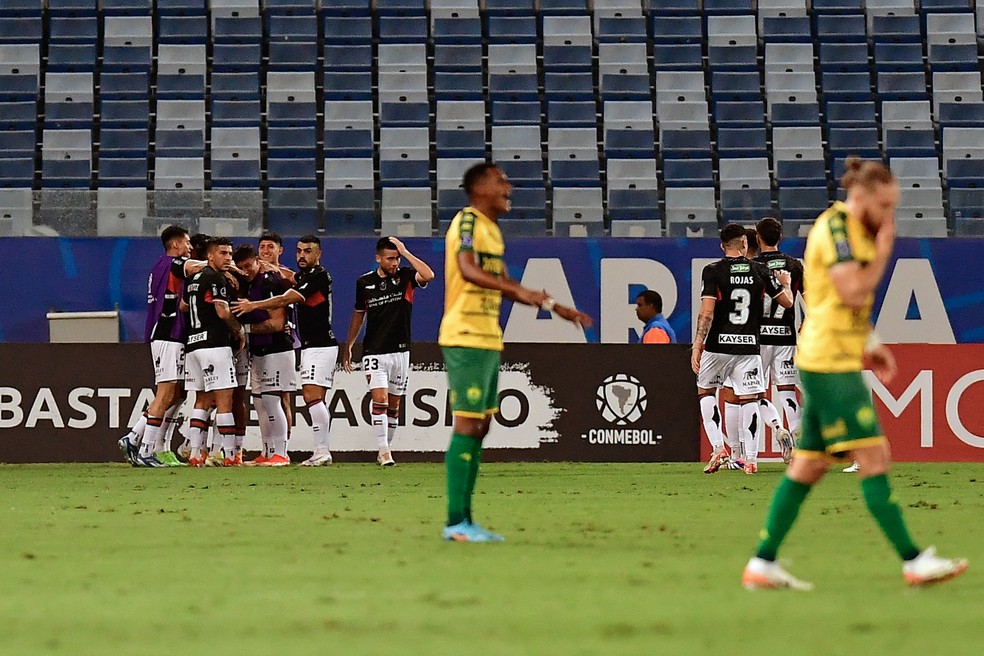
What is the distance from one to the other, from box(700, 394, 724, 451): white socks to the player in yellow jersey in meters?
6.54

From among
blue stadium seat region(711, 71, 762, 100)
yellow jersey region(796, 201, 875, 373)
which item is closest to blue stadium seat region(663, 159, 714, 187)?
blue stadium seat region(711, 71, 762, 100)

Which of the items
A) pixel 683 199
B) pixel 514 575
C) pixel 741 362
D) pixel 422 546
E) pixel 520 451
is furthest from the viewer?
pixel 683 199

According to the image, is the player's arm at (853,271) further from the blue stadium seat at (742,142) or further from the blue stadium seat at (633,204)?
the blue stadium seat at (742,142)

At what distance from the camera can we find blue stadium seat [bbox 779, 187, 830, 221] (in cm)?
2123

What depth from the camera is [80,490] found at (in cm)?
1211

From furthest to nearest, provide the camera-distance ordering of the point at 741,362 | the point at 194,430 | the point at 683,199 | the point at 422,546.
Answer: the point at 683,199 < the point at 194,430 < the point at 741,362 < the point at 422,546

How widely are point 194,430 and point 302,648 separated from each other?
11587 millimetres

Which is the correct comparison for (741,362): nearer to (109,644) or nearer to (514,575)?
(514,575)

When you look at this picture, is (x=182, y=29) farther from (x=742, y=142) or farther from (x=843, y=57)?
(x=843, y=57)

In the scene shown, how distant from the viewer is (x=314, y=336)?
15812 millimetres

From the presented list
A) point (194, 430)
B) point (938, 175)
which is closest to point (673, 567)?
point (194, 430)

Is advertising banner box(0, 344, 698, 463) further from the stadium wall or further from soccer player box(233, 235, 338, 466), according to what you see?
the stadium wall

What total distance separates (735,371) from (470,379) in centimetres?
675

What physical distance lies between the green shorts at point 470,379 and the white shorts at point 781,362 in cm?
722
